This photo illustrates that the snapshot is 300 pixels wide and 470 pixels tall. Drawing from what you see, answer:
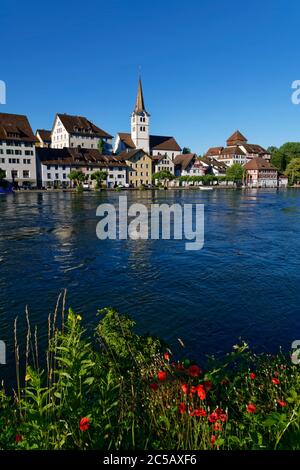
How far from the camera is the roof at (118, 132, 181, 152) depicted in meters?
144

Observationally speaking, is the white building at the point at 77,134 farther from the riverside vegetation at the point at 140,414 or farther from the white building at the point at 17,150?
the riverside vegetation at the point at 140,414

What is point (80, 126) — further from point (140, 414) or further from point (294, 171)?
point (140, 414)

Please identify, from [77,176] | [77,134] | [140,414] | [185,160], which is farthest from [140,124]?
[140,414]

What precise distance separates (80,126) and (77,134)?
3.44m

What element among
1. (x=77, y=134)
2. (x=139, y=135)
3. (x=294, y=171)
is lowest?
(x=294, y=171)

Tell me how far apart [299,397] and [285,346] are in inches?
218

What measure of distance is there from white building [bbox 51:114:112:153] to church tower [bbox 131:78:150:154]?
17.9m

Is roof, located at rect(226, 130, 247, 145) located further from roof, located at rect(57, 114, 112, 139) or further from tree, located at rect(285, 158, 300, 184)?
roof, located at rect(57, 114, 112, 139)

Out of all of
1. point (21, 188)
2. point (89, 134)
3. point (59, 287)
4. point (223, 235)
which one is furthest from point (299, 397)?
point (89, 134)

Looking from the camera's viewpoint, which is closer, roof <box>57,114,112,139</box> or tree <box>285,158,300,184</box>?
roof <box>57,114,112,139</box>

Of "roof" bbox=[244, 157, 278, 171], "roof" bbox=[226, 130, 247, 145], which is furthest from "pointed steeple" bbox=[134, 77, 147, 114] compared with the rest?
"roof" bbox=[226, 130, 247, 145]

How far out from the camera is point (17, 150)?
3740 inches

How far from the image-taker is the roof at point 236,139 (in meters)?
188
